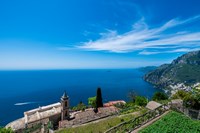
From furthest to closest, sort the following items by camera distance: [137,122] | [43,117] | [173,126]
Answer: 1. [43,117]
2. [137,122]
3. [173,126]

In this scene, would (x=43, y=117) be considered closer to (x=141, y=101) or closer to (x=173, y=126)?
(x=141, y=101)

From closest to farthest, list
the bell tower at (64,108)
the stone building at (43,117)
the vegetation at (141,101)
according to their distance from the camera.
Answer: the stone building at (43,117), the bell tower at (64,108), the vegetation at (141,101)

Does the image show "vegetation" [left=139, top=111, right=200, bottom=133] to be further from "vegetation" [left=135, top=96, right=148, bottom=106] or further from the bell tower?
"vegetation" [left=135, top=96, right=148, bottom=106]

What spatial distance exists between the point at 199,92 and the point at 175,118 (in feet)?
39.8

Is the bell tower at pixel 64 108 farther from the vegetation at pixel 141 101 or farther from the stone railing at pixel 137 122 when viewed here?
the stone railing at pixel 137 122

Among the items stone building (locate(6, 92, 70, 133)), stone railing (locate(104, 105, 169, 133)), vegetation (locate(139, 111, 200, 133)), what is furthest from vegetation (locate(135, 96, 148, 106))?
vegetation (locate(139, 111, 200, 133))

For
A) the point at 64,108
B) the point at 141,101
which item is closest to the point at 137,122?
the point at 64,108

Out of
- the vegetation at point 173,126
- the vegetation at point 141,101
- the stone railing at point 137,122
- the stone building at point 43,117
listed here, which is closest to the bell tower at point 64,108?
the stone building at point 43,117

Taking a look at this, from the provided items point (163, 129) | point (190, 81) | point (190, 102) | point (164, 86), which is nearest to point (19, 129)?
point (163, 129)

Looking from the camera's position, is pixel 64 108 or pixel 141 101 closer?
pixel 64 108

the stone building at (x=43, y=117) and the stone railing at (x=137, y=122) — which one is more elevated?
the stone railing at (x=137, y=122)

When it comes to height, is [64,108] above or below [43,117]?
above

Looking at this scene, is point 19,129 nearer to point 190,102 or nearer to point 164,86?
point 190,102

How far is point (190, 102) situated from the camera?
21547mm
